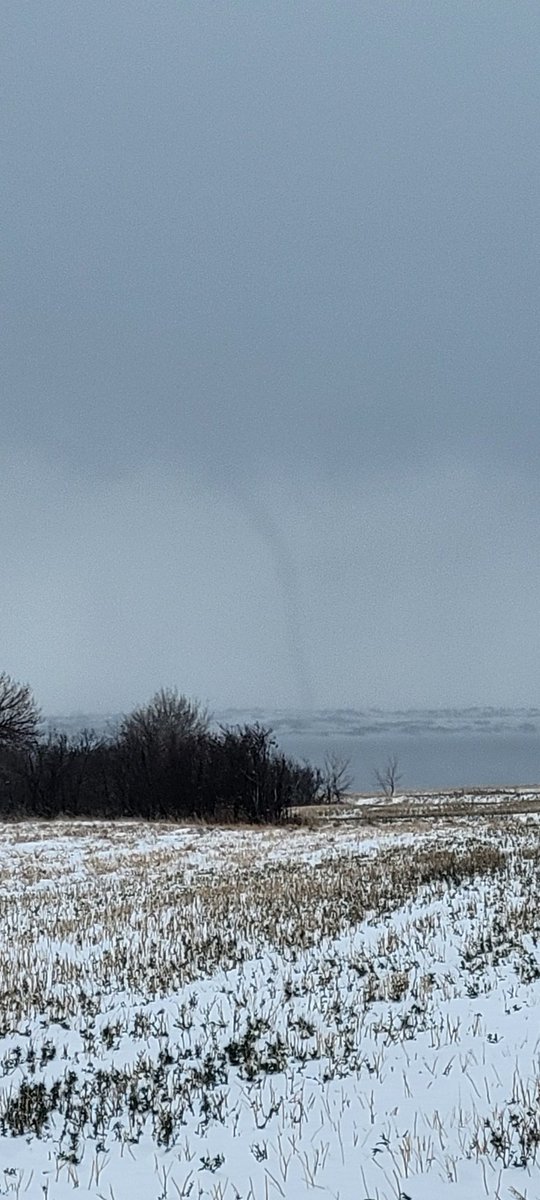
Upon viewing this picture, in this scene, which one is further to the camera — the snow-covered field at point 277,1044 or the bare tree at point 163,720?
the bare tree at point 163,720

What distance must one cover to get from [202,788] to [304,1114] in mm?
49662

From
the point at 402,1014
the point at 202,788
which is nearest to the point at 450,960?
the point at 402,1014

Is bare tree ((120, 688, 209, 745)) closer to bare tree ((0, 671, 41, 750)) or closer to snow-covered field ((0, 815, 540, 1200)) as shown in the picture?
bare tree ((0, 671, 41, 750))

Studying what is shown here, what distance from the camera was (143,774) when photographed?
194 ft

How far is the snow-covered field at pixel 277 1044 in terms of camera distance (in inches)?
191

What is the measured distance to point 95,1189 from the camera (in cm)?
475

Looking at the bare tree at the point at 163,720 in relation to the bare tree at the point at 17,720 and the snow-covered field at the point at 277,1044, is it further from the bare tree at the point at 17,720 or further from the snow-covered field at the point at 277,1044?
the snow-covered field at the point at 277,1044

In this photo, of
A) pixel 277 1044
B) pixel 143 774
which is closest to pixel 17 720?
pixel 143 774

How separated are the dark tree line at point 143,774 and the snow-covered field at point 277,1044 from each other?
34340mm

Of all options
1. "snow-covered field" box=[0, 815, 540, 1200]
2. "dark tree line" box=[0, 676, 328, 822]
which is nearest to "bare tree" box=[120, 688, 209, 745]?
"dark tree line" box=[0, 676, 328, 822]

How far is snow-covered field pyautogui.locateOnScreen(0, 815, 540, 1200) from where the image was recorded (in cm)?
484

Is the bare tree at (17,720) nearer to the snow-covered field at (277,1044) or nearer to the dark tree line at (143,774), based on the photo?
the dark tree line at (143,774)

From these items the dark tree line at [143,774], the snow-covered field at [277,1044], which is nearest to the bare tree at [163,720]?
the dark tree line at [143,774]

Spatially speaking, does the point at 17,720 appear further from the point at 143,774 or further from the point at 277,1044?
the point at 277,1044
